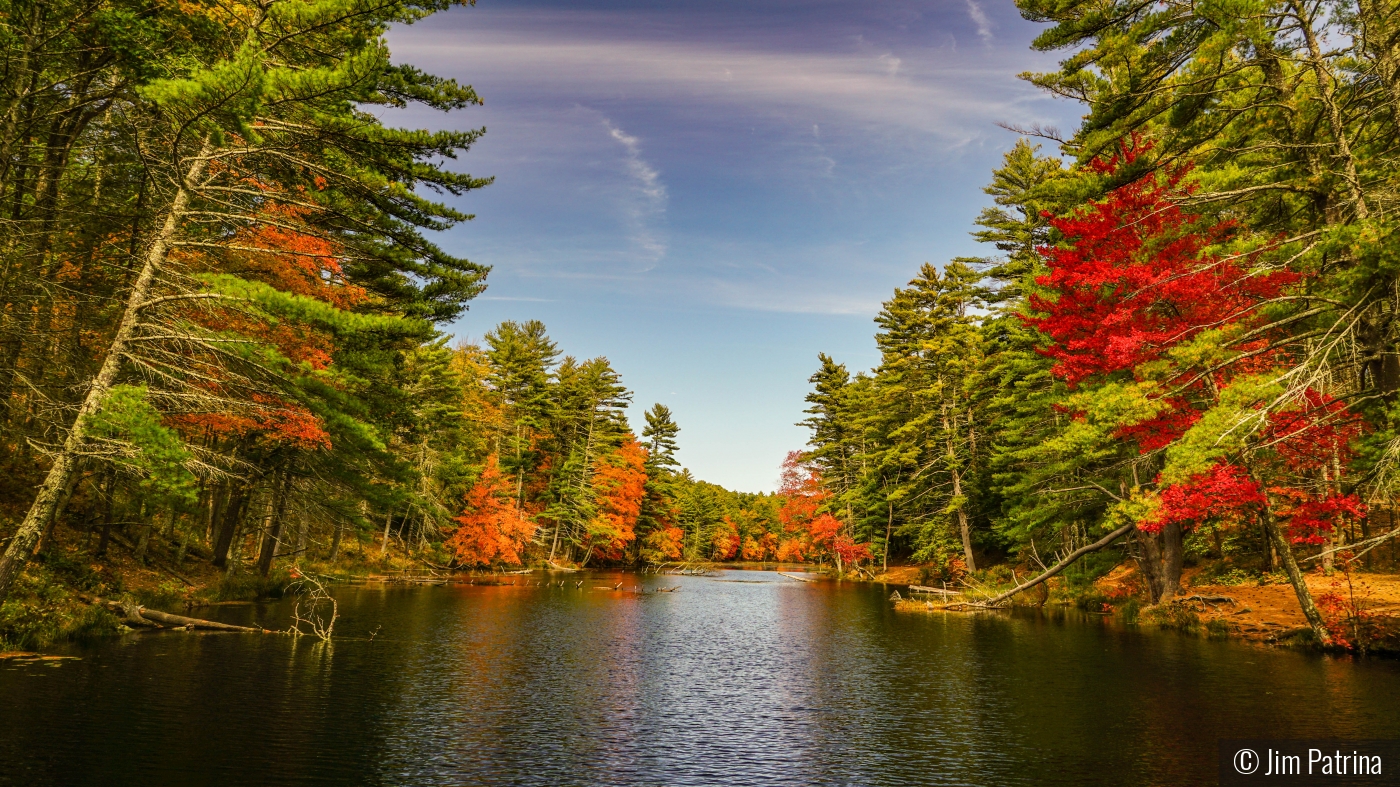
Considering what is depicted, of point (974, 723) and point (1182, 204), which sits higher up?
point (1182, 204)

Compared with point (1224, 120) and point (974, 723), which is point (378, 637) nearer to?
point (974, 723)

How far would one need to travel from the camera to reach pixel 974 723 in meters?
12.2

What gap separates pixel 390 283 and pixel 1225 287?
22996 mm

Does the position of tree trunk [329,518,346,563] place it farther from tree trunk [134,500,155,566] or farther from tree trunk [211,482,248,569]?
tree trunk [134,500,155,566]

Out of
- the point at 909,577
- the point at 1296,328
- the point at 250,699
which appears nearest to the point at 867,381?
the point at 909,577

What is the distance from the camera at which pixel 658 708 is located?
522 inches

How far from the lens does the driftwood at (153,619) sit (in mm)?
16953

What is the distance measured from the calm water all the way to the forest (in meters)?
3.35

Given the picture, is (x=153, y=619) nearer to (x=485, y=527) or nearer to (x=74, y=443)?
(x=74, y=443)

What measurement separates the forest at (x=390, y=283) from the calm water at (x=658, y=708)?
132 inches

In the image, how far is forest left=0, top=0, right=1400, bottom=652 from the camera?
501 inches

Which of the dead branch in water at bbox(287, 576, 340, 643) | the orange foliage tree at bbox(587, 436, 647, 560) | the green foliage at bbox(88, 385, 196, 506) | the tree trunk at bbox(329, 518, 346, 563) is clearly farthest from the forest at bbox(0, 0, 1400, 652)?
the orange foliage tree at bbox(587, 436, 647, 560)

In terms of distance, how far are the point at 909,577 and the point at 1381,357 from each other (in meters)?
37.9

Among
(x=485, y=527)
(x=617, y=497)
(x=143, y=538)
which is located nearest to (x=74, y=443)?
(x=143, y=538)
